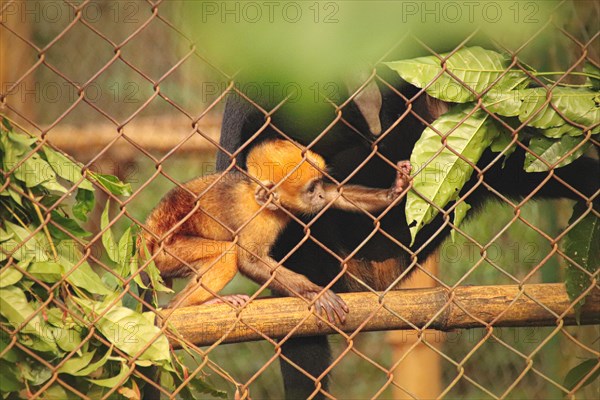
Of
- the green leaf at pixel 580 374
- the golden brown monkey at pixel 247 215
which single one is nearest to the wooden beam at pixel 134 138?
the golden brown monkey at pixel 247 215

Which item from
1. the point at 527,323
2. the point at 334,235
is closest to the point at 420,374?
the point at 334,235

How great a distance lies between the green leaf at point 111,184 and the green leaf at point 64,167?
1.7 inches

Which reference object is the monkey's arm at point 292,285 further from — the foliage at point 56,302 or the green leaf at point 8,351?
the green leaf at point 8,351

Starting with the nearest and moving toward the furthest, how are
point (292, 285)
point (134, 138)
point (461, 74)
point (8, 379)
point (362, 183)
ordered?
1. point (8, 379)
2. point (461, 74)
3. point (292, 285)
4. point (362, 183)
5. point (134, 138)

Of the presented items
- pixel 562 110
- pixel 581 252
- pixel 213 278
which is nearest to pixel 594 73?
pixel 562 110

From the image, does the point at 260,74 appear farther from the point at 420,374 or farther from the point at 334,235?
the point at 420,374

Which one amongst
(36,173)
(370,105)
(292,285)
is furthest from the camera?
(370,105)

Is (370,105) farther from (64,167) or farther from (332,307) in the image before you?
(64,167)

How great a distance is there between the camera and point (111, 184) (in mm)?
1805

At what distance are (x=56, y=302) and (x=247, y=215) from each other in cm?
89

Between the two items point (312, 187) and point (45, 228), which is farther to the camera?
point (312, 187)

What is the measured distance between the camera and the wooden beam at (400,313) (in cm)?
198

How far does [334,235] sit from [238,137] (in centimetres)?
55

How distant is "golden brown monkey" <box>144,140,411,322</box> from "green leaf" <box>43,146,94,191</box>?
60 cm
